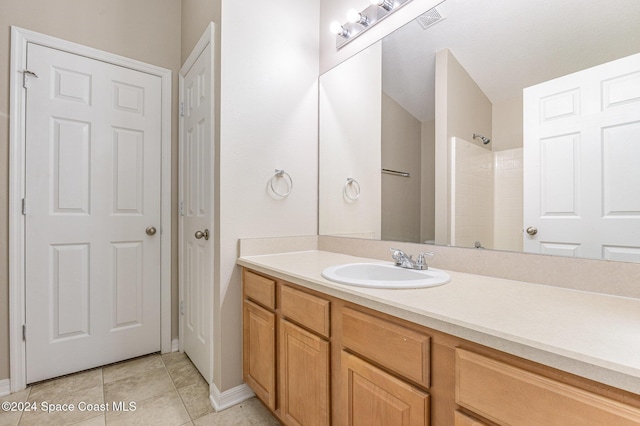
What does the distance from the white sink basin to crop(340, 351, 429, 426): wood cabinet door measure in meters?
0.24

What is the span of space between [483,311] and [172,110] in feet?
7.66

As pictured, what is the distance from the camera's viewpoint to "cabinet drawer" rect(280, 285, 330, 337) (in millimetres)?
1074

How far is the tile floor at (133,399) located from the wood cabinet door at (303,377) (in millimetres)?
349

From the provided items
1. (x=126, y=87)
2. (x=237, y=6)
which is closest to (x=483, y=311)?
(x=237, y=6)

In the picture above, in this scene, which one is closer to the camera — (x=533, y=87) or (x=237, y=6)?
(x=533, y=87)

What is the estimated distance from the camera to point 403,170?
5.08ft

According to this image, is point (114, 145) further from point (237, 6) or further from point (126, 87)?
point (237, 6)

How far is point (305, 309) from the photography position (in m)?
1.15

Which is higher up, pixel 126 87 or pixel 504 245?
pixel 126 87

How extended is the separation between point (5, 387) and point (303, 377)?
5.86 feet

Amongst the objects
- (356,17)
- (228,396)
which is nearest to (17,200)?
(228,396)

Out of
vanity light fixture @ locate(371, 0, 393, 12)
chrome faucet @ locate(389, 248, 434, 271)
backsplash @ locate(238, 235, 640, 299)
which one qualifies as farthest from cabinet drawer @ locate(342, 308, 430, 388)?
vanity light fixture @ locate(371, 0, 393, 12)

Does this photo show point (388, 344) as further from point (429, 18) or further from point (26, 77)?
point (26, 77)

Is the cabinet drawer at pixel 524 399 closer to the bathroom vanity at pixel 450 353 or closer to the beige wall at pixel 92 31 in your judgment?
the bathroom vanity at pixel 450 353
